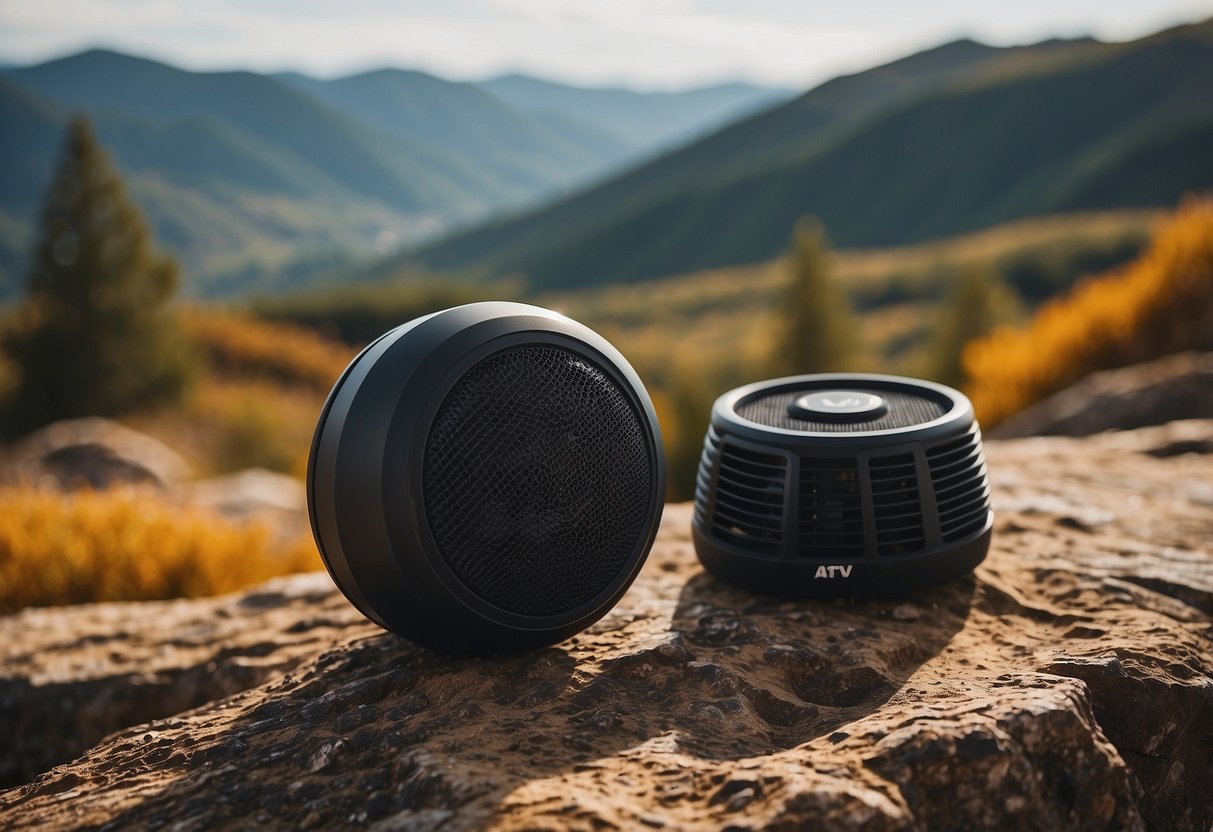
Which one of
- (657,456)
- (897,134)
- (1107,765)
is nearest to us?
(1107,765)

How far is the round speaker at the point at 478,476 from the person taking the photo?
200cm

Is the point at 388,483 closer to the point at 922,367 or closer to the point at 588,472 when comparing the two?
the point at 588,472

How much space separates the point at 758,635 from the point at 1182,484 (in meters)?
2.46

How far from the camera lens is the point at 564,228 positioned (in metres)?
138

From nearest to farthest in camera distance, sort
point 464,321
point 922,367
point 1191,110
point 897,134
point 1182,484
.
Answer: point 464,321 < point 1182,484 < point 922,367 < point 1191,110 < point 897,134

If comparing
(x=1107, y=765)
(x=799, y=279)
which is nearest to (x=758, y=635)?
(x=1107, y=765)

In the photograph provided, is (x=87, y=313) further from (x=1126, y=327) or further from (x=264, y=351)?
(x=1126, y=327)

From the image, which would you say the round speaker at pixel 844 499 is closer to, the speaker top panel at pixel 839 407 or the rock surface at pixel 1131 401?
the speaker top panel at pixel 839 407

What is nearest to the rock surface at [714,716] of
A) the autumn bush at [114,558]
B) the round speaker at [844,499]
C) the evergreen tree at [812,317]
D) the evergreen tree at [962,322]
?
the round speaker at [844,499]

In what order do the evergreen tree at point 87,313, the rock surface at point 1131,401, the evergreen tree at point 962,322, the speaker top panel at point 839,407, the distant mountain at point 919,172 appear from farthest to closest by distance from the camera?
the distant mountain at point 919,172, the evergreen tree at point 87,313, the evergreen tree at point 962,322, the rock surface at point 1131,401, the speaker top panel at point 839,407

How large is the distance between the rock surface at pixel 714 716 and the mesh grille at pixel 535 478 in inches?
10.2

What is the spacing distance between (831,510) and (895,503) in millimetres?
170

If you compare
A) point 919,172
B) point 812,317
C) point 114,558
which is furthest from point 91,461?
point 919,172

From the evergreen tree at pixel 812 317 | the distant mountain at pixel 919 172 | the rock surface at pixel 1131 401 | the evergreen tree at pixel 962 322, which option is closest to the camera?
the rock surface at pixel 1131 401
